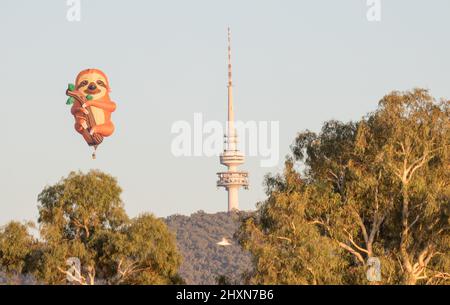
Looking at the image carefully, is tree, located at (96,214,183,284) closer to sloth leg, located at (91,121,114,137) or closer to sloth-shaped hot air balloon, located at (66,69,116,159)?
sloth-shaped hot air balloon, located at (66,69,116,159)

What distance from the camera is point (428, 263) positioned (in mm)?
80750

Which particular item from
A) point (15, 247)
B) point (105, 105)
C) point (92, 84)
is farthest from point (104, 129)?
point (15, 247)

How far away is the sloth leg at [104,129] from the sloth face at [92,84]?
4.42m

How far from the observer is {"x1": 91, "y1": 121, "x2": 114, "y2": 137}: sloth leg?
468ft

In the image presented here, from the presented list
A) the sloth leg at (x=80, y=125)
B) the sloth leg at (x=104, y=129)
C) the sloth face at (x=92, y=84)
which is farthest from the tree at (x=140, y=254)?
the sloth leg at (x=80, y=125)

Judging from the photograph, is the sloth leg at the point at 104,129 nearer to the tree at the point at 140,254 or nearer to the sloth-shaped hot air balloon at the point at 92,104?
the sloth-shaped hot air balloon at the point at 92,104

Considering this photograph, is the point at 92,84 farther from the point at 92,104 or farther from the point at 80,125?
the point at 80,125

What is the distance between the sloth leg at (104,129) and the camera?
5615 inches

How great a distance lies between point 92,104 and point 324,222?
6367 cm

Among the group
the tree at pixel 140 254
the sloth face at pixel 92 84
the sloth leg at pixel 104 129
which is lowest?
the tree at pixel 140 254

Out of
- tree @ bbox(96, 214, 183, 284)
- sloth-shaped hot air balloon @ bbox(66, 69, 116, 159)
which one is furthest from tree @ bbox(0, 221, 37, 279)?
sloth-shaped hot air balloon @ bbox(66, 69, 116, 159)

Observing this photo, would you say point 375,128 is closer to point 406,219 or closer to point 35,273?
point 406,219

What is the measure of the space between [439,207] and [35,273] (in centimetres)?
2523
